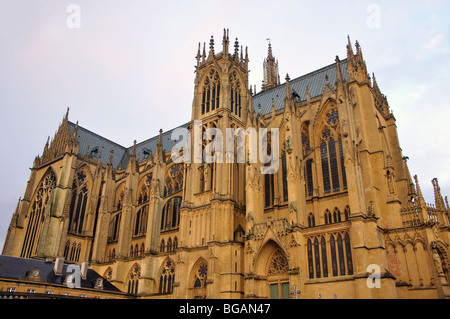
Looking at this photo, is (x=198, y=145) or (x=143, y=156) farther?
(x=143, y=156)

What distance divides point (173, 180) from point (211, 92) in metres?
11.8

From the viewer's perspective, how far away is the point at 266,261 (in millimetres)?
31578

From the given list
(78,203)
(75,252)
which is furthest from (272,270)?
(78,203)

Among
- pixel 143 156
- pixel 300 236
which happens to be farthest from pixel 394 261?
pixel 143 156

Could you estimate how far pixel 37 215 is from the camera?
172 ft

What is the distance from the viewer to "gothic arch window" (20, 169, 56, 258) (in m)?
50.2

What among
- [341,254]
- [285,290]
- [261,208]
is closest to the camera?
[341,254]

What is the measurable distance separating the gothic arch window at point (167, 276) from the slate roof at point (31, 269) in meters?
5.77

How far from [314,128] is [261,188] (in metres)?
7.48

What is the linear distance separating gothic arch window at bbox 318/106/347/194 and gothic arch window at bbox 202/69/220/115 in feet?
40.0

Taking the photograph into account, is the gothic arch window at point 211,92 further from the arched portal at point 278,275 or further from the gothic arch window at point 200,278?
the arched portal at point 278,275

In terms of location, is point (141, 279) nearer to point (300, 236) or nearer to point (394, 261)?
point (300, 236)

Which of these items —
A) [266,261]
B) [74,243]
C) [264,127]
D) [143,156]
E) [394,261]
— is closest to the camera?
[394,261]

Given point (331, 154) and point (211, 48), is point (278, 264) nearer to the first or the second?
point (331, 154)
